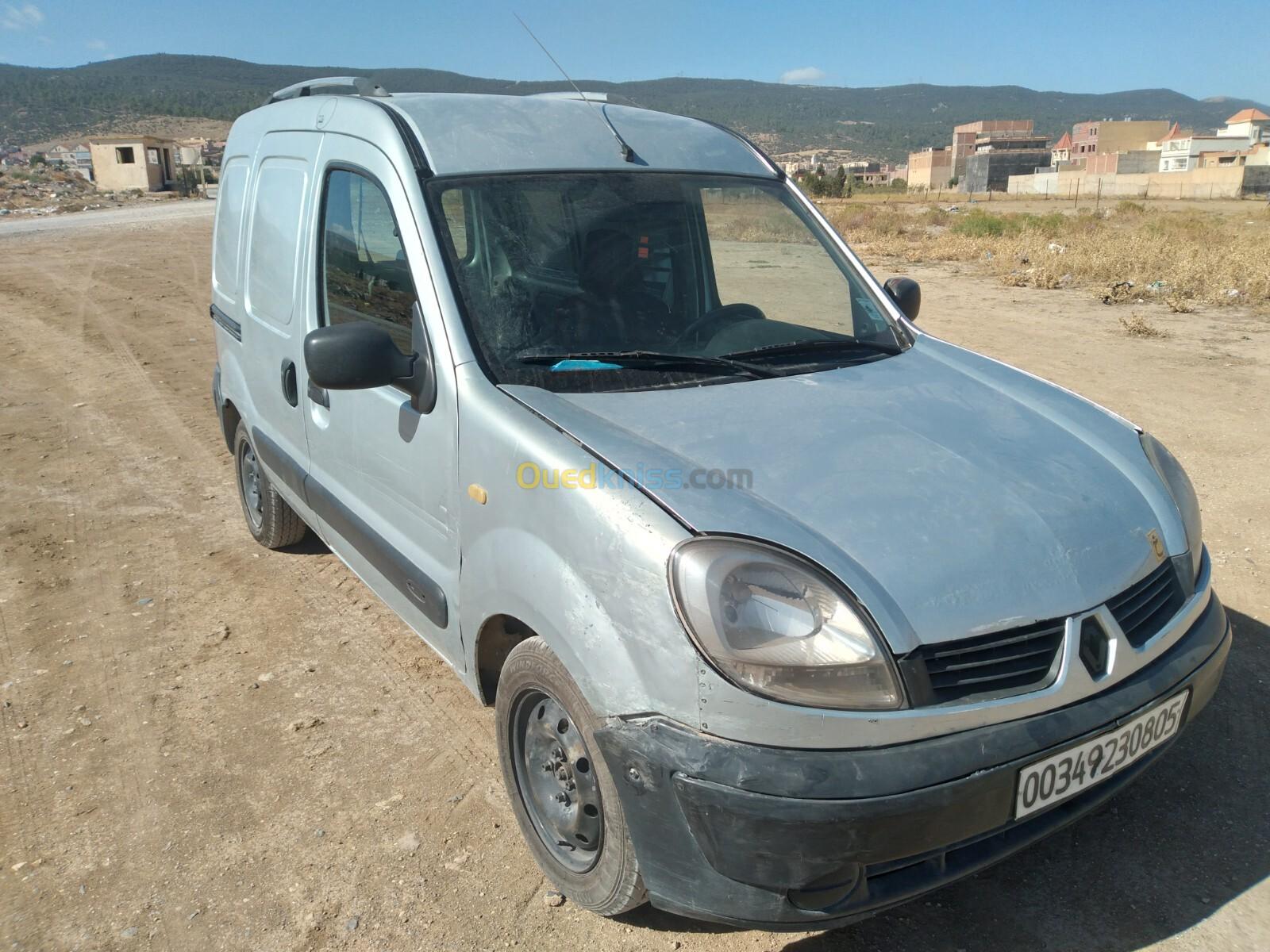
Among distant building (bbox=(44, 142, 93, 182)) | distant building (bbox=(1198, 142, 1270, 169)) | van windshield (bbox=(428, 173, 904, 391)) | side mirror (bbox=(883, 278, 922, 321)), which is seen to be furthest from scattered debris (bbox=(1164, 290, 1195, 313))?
distant building (bbox=(1198, 142, 1270, 169))

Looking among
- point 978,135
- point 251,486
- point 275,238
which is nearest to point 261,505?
point 251,486

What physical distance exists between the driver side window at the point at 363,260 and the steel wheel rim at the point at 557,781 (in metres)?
1.13

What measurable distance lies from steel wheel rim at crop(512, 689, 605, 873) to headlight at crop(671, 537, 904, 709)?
1.63ft

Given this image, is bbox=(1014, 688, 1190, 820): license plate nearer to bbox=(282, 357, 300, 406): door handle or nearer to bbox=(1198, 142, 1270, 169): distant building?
bbox=(282, 357, 300, 406): door handle

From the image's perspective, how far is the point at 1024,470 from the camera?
2.37 meters

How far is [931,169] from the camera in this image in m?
113

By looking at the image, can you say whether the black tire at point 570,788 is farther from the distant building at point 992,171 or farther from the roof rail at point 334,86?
the distant building at point 992,171

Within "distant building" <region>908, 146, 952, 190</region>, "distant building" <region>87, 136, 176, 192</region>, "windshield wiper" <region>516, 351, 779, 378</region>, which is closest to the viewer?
"windshield wiper" <region>516, 351, 779, 378</region>

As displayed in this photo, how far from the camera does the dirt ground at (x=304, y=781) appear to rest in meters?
2.41

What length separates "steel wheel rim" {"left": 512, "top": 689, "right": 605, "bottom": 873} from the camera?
7.55 ft

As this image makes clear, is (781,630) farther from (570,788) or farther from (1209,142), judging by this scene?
(1209,142)

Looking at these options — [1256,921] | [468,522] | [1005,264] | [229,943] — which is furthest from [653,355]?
[1005,264]

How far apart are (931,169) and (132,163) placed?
290 ft

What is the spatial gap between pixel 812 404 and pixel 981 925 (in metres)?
1.40
